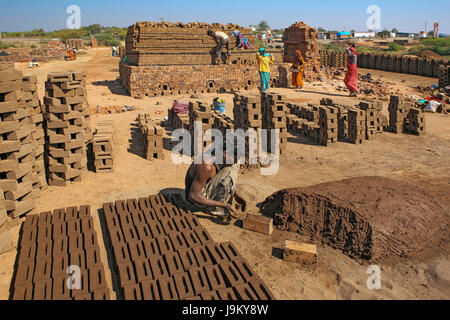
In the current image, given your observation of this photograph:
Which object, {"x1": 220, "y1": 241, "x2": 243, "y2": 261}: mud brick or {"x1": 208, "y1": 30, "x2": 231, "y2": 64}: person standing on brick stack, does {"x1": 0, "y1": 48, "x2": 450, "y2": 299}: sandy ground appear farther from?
{"x1": 208, "y1": 30, "x2": 231, "y2": 64}: person standing on brick stack

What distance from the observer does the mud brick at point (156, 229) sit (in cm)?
550

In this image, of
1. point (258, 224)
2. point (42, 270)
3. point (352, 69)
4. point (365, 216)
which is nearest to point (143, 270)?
point (42, 270)

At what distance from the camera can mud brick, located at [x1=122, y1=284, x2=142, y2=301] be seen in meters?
4.21

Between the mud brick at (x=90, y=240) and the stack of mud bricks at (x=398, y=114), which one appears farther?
the stack of mud bricks at (x=398, y=114)

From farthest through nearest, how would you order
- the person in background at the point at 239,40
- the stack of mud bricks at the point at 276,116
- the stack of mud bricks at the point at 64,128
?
1. the person in background at the point at 239,40
2. the stack of mud bricks at the point at 276,116
3. the stack of mud bricks at the point at 64,128

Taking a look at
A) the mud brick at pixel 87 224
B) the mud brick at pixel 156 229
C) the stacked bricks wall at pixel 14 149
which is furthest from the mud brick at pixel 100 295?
the stacked bricks wall at pixel 14 149

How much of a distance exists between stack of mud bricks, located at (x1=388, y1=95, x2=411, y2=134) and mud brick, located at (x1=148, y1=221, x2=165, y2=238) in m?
9.47

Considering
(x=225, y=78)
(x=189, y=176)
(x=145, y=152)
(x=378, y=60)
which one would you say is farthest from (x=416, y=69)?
(x=189, y=176)

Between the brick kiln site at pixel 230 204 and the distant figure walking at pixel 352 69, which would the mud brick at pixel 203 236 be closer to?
the brick kiln site at pixel 230 204

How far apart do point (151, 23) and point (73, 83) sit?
39.8 feet

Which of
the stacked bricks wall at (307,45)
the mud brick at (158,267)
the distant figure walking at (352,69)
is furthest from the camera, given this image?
the stacked bricks wall at (307,45)

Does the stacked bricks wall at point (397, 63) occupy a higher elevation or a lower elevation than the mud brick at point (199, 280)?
higher

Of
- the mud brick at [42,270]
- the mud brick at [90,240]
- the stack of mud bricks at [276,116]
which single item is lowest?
the mud brick at [42,270]

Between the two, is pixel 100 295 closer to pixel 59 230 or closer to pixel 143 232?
pixel 143 232
